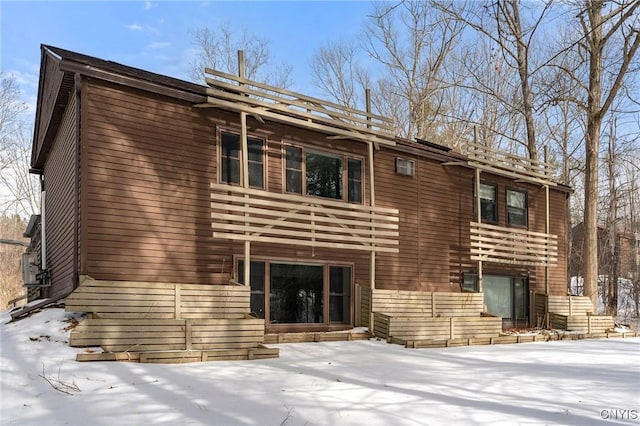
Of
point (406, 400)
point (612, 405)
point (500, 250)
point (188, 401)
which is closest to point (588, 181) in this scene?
point (500, 250)

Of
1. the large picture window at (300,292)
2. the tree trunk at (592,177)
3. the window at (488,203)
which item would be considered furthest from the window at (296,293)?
the tree trunk at (592,177)

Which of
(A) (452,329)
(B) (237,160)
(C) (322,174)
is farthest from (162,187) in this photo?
(A) (452,329)

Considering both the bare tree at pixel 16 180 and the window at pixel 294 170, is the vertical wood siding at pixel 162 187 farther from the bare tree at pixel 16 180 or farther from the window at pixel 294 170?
the bare tree at pixel 16 180

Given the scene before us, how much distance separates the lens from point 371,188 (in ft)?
36.9

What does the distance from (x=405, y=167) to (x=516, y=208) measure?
16.5 feet

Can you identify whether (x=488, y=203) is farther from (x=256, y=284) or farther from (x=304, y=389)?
(x=304, y=389)

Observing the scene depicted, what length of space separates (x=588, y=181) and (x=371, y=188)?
10367 millimetres

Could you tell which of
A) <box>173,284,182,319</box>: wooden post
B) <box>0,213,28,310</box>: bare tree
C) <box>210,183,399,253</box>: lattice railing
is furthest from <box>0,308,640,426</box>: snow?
<box>0,213,28,310</box>: bare tree

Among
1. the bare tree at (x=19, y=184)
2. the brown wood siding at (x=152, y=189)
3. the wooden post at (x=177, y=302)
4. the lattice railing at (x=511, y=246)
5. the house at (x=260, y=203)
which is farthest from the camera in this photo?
the bare tree at (x=19, y=184)

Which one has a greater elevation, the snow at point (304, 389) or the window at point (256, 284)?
the window at point (256, 284)

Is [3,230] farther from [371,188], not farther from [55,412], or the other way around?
[55,412]

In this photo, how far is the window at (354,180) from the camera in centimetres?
1161

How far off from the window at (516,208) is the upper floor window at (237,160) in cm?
849

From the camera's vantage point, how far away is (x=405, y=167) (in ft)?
41.1
